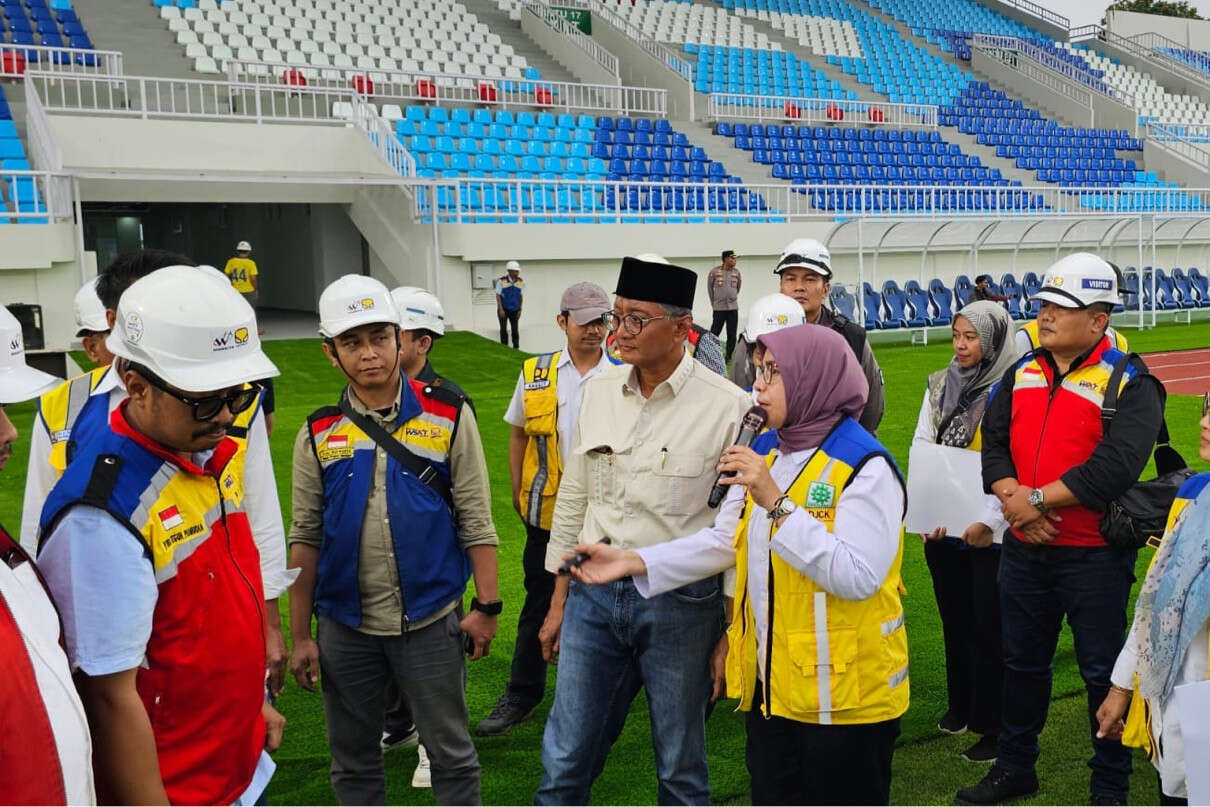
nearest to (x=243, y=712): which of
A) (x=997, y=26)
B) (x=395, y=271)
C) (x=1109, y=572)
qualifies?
(x=1109, y=572)

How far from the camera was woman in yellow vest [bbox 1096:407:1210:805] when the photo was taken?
2.63 metres

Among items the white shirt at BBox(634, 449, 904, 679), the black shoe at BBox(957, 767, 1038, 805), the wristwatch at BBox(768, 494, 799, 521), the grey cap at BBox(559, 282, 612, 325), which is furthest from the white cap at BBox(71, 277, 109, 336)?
the black shoe at BBox(957, 767, 1038, 805)

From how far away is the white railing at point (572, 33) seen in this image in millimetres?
28016

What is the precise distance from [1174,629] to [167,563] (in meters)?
2.37

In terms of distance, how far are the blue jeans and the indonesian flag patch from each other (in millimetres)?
1340

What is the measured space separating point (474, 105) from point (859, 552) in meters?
22.9

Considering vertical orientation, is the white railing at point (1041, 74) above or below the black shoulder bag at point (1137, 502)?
above

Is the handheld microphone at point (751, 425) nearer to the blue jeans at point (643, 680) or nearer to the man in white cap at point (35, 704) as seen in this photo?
the blue jeans at point (643, 680)

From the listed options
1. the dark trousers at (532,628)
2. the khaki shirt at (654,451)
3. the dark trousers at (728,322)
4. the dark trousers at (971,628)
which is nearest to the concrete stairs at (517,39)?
the dark trousers at (728,322)

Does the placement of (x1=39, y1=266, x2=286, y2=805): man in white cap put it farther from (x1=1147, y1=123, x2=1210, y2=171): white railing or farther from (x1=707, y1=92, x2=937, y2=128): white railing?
(x1=1147, y1=123, x2=1210, y2=171): white railing

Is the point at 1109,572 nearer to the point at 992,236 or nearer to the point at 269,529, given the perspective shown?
the point at 269,529

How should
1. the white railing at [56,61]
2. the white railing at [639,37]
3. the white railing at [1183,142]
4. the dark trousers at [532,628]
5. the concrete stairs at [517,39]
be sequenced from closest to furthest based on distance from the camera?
the dark trousers at [532,628] < the white railing at [56,61] < the concrete stairs at [517,39] < the white railing at [639,37] < the white railing at [1183,142]

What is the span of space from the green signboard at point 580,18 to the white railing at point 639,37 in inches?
8.5

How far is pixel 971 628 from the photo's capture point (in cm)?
470
